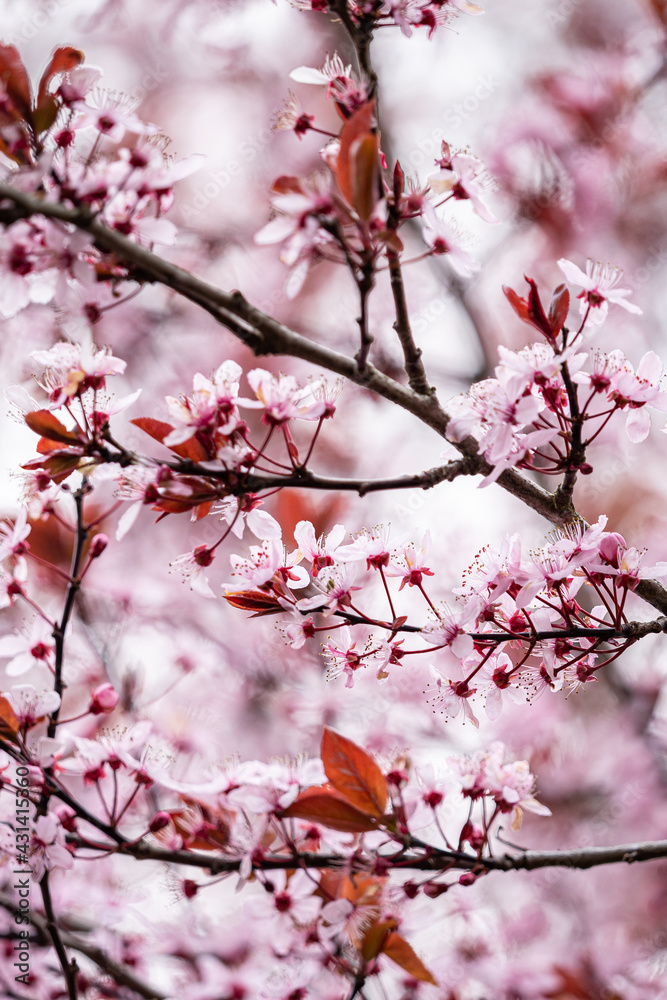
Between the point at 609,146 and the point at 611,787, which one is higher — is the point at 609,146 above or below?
above

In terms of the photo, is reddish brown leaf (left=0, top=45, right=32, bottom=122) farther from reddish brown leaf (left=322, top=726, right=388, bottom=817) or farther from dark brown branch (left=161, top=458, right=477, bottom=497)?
reddish brown leaf (left=322, top=726, right=388, bottom=817)

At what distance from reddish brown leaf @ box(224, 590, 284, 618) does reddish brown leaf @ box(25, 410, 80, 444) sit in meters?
0.29

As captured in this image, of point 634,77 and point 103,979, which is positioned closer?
point 103,979

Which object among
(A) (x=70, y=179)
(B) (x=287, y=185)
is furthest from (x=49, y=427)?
(B) (x=287, y=185)

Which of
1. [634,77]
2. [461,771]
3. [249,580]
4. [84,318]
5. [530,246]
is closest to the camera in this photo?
[84,318]

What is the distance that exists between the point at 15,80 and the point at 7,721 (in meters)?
0.83

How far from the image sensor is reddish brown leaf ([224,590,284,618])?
998 millimetres

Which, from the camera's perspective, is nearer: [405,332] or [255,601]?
[405,332]

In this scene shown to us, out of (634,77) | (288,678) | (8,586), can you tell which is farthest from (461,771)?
(634,77)

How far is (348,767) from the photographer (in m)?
0.96

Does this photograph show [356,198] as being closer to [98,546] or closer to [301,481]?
[301,481]

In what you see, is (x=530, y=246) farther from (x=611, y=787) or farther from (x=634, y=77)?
(x=611, y=787)

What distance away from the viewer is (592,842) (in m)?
3.12

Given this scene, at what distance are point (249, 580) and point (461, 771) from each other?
456mm
